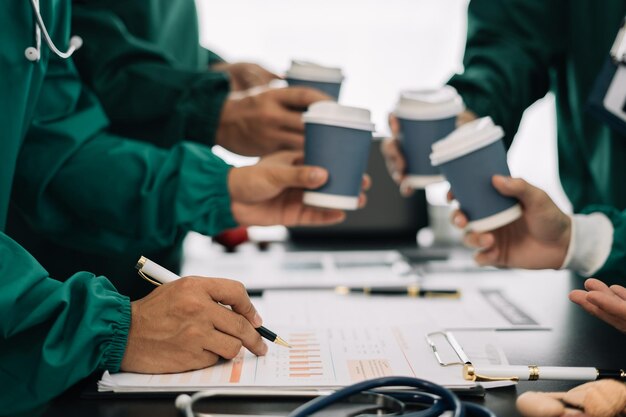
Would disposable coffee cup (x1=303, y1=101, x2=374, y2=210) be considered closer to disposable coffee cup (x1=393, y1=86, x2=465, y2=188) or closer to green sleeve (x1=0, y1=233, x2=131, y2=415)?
disposable coffee cup (x1=393, y1=86, x2=465, y2=188)

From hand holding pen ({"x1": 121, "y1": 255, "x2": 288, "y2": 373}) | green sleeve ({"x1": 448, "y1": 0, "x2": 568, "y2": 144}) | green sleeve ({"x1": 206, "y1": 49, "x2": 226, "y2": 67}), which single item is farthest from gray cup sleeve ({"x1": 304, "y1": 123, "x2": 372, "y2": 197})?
green sleeve ({"x1": 206, "y1": 49, "x2": 226, "y2": 67})

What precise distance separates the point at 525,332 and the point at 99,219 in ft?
2.48

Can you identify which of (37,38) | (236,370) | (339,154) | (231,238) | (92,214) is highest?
(37,38)

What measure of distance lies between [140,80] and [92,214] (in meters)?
0.36

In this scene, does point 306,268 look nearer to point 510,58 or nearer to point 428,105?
point 428,105

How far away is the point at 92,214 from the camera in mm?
1269

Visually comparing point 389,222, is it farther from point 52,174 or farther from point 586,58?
point 52,174

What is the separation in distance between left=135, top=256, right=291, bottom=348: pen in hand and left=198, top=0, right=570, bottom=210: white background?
209 cm

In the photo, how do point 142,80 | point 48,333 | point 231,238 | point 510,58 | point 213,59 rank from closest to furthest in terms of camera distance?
1. point 48,333
2. point 142,80
3. point 510,58
4. point 231,238
5. point 213,59

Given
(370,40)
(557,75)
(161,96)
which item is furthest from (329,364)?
(370,40)

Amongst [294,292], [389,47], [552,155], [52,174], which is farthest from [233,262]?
[552,155]

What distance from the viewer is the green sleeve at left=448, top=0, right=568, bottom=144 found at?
5.29 feet

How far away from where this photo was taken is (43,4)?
1021 mm

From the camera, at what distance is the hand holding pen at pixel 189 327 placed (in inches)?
31.1
